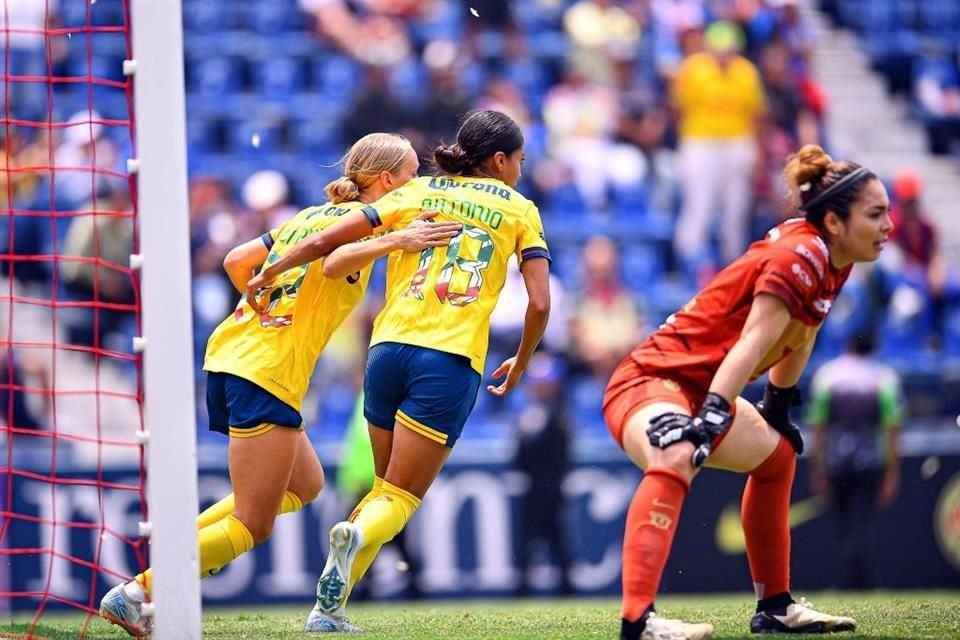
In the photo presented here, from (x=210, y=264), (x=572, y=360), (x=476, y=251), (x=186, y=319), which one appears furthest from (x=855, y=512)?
(x=186, y=319)

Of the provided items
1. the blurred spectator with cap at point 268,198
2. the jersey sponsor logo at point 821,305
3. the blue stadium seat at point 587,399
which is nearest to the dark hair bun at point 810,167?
the jersey sponsor logo at point 821,305

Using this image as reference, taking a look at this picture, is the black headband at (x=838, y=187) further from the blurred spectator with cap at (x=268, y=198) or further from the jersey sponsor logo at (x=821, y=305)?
the blurred spectator with cap at (x=268, y=198)

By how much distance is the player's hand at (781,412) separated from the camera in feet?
17.3

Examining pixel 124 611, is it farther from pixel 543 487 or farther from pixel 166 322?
pixel 543 487

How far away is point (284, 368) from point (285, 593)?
18.6 feet

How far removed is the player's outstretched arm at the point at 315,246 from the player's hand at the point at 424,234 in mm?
157

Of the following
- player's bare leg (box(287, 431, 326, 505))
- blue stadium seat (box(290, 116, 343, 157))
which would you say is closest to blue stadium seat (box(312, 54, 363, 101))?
blue stadium seat (box(290, 116, 343, 157))

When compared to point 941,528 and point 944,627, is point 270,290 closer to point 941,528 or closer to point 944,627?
point 944,627

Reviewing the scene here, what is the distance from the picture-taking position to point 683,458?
4680mm

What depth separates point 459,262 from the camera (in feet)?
18.2

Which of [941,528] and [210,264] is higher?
[210,264]

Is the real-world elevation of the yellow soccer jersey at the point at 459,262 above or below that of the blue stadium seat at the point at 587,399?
above

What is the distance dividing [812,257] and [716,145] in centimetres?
882

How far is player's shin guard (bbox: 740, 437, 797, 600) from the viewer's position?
526cm
